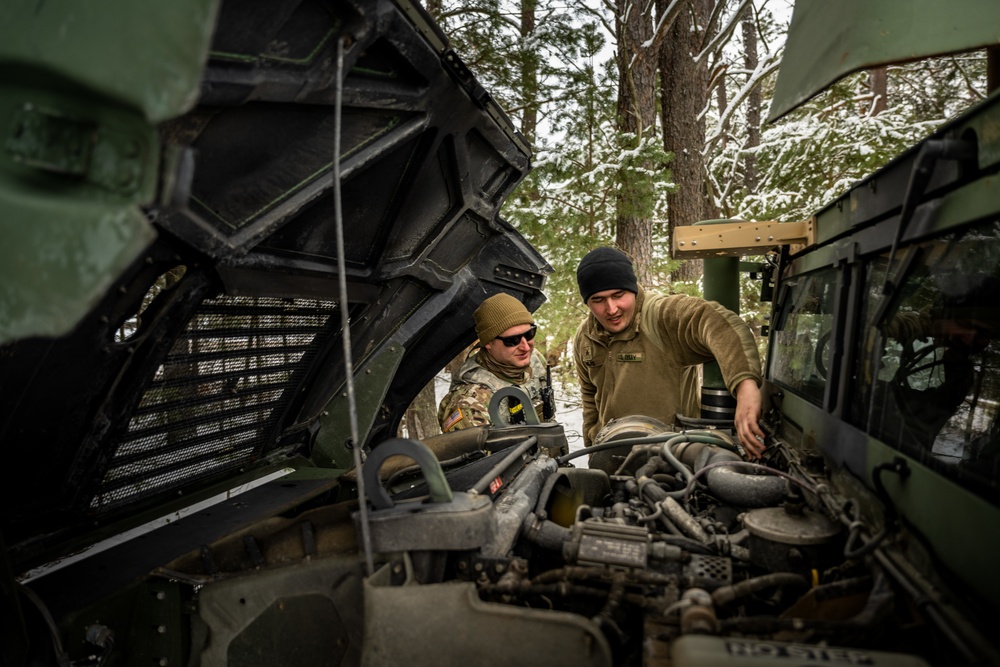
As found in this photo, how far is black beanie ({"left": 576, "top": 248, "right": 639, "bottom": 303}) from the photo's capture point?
4.53 m

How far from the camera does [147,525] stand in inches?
104

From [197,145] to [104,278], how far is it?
0.78 m

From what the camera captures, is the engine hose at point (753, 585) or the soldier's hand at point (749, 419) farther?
the soldier's hand at point (749, 419)

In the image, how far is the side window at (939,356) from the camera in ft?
7.25

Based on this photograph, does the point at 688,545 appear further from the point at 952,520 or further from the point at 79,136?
the point at 79,136

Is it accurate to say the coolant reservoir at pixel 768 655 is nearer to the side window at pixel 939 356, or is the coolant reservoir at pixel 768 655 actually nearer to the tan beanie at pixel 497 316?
the side window at pixel 939 356

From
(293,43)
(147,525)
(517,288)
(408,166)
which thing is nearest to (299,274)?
(408,166)

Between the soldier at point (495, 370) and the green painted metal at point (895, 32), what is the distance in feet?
6.84

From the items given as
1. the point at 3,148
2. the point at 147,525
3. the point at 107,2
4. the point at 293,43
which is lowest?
the point at 147,525

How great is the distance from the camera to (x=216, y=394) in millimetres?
2814

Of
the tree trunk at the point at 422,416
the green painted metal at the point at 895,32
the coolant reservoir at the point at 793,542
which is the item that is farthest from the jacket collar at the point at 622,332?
the tree trunk at the point at 422,416

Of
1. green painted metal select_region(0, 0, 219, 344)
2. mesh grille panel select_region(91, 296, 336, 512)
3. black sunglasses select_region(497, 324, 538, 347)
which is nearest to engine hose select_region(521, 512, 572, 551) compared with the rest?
mesh grille panel select_region(91, 296, 336, 512)

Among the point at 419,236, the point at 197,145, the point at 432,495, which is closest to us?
the point at 197,145

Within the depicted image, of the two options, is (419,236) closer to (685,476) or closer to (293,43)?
(293,43)
